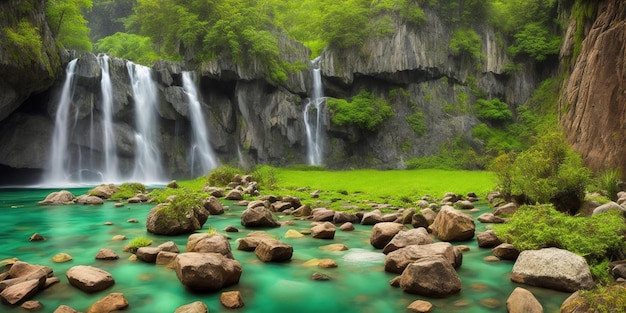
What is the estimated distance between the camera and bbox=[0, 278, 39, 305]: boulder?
5465 millimetres

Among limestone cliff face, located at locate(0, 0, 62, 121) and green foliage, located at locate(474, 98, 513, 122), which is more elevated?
limestone cliff face, located at locate(0, 0, 62, 121)

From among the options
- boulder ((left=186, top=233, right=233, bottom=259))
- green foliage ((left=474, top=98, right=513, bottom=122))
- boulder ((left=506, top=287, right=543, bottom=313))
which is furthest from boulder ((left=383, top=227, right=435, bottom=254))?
green foliage ((left=474, top=98, right=513, bottom=122))

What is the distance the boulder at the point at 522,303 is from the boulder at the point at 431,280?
78 centimetres

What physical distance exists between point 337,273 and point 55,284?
4.29 m

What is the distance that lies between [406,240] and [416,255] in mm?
1215

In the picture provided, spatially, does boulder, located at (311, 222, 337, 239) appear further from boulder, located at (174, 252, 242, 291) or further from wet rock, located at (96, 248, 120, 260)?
wet rock, located at (96, 248, 120, 260)

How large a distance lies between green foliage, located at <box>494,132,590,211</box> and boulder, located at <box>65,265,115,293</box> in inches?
405

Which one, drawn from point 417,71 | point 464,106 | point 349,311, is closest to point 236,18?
point 417,71

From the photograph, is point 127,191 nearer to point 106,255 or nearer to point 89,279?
point 106,255

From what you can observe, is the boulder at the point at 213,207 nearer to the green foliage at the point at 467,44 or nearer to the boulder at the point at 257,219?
the boulder at the point at 257,219

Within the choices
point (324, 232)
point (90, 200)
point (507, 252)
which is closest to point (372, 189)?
point (324, 232)

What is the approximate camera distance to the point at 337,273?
704 centimetres

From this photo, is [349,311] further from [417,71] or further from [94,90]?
[417,71]

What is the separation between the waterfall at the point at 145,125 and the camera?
3353cm
